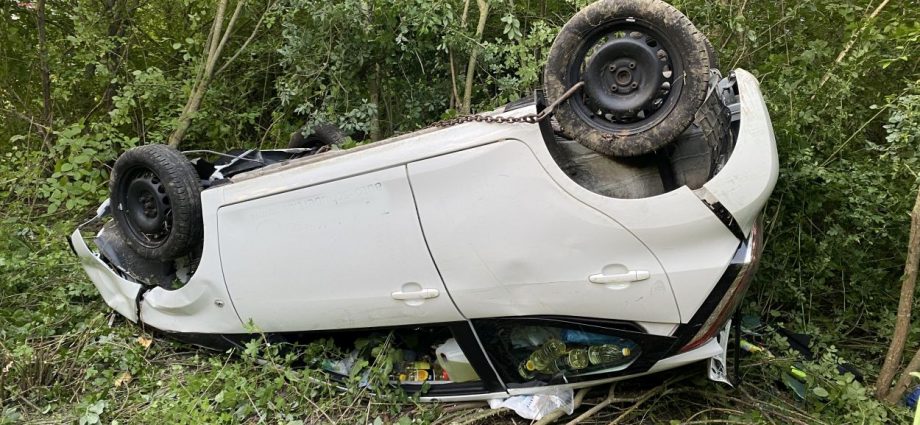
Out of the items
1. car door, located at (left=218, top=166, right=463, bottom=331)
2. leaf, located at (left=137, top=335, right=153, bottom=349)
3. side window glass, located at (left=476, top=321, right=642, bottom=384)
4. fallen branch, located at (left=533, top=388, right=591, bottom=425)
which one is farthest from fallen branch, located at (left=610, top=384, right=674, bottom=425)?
leaf, located at (left=137, top=335, right=153, bottom=349)

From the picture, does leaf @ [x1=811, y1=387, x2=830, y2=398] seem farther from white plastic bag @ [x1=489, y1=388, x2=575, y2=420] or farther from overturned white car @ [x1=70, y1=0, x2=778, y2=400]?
white plastic bag @ [x1=489, y1=388, x2=575, y2=420]

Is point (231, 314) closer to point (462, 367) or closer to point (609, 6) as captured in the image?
point (462, 367)

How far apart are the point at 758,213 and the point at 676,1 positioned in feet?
6.31

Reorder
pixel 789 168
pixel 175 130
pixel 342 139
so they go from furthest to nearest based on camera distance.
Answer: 1. pixel 175 130
2. pixel 342 139
3. pixel 789 168

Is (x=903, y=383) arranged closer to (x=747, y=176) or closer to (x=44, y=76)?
(x=747, y=176)

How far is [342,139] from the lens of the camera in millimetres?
4355

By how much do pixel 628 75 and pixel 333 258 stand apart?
4.46ft

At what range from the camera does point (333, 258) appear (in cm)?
246

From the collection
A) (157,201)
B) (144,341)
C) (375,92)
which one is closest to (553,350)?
(157,201)

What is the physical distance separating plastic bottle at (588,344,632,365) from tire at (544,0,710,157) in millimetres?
749

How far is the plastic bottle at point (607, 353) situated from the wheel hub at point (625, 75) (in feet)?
2.91

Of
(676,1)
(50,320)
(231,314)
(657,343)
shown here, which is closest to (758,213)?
(657,343)

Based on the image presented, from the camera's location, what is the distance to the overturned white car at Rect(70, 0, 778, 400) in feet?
6.55

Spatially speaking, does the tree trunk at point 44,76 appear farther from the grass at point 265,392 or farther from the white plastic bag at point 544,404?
the white plastic bag at point 544,404
